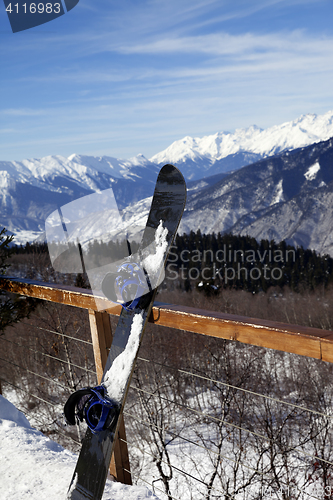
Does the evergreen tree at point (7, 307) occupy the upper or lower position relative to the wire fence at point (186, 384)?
upper

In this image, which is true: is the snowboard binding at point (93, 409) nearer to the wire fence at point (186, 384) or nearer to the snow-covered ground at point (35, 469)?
the snow-covered ground at point (35, 469)

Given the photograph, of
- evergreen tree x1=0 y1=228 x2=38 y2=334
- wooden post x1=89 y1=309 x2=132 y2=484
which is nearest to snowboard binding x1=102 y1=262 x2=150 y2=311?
wooden post x1=89 y1=309 x2=132 y2=484

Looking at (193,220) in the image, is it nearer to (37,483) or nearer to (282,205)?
(282,205)

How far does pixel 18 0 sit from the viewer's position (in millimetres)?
3551

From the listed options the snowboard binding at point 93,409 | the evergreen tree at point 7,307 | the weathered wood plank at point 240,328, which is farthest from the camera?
the evergreen tree at point 7,307

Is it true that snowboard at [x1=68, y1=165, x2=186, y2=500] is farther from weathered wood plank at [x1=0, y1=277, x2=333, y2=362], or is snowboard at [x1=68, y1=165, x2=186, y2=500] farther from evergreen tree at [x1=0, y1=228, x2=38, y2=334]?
evergreen tree at [x1=0, y1=228, x2=38, y2=334]

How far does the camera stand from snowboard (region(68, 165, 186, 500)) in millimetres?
1480

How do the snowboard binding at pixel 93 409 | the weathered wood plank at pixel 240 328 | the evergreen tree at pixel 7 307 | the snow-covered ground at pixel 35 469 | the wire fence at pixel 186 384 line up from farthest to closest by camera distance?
1. the wire fence at pixel 186 384
2. the evergreen tree at pixel 7 307
3. the snow-covered ground at pixel 35 469
4. the snowboard binding at pixel 93 409
5. the weathered wood plank at pixel 240 328

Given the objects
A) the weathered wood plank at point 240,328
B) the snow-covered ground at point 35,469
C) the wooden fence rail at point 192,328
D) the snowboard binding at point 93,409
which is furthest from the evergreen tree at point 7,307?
the snowboard binding at point 93,409

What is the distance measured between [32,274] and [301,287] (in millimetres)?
29297

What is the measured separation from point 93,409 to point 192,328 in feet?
1.68

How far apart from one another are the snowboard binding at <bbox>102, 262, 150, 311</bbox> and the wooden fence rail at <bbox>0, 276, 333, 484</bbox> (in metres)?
0.09

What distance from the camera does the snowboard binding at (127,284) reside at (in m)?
1.47

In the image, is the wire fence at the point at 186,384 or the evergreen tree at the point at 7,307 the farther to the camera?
the wire fence at the point at 186,384
